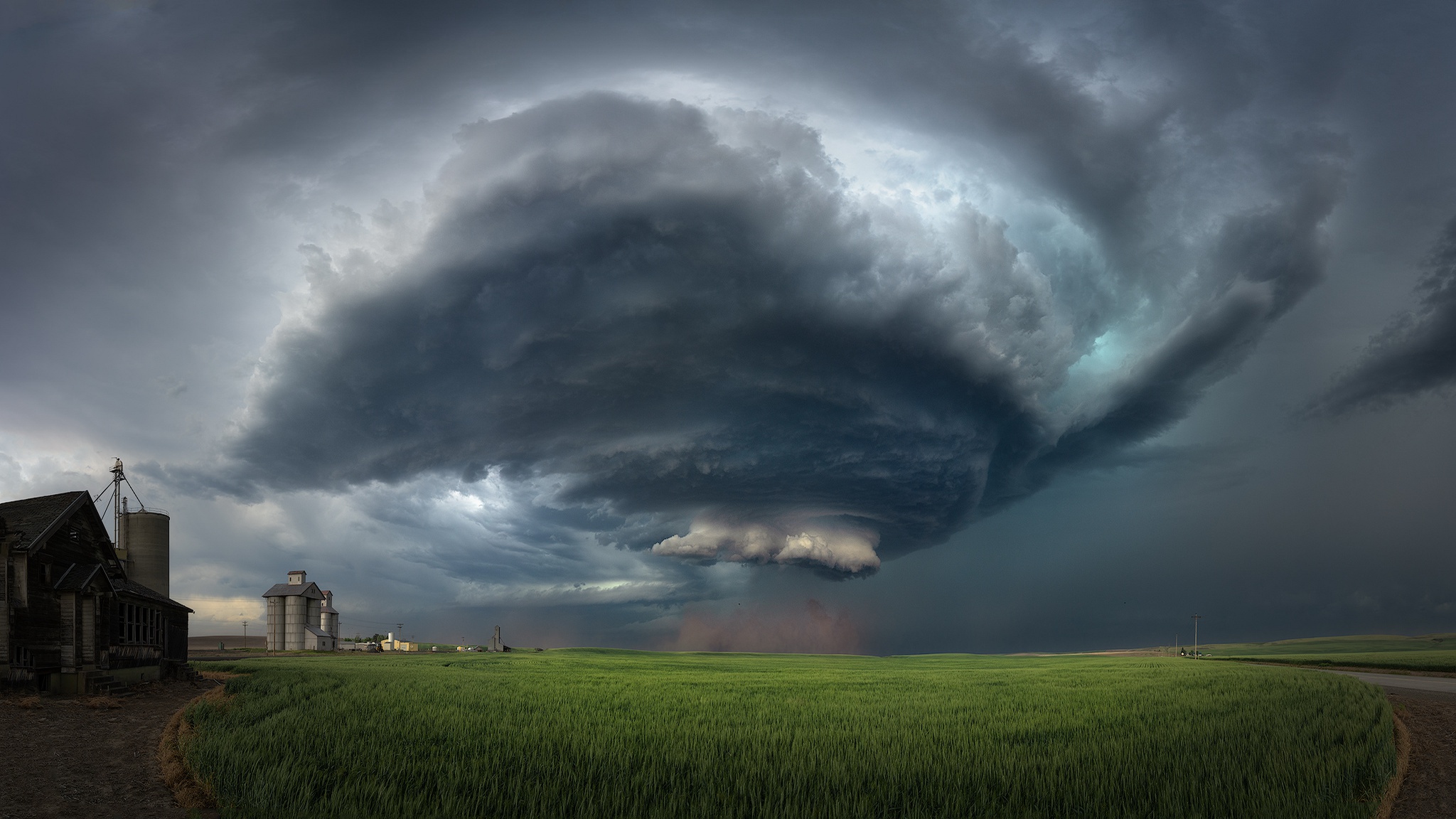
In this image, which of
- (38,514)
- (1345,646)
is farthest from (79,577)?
(1345,646)

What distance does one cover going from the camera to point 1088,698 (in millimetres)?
31047

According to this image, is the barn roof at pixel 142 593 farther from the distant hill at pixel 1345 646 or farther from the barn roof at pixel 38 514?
the distant hill at pixel 1345 646

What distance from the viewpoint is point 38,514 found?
31.0 m

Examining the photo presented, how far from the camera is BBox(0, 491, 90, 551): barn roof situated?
2872 centimetres

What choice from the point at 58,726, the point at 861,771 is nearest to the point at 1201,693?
the point at 861,771

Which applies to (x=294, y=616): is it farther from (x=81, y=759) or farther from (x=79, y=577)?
(x=81, y=759)

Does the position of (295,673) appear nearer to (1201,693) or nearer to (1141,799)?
(1141,799)

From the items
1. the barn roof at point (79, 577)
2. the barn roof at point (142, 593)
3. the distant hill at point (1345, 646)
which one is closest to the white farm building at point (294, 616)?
the barn roof at point (142, 593)

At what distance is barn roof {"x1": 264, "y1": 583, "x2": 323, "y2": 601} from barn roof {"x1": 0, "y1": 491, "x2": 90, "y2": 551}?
75095mm

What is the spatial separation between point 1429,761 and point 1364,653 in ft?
449

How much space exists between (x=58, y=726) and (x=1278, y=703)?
127 ft

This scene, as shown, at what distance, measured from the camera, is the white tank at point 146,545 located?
58750 mm

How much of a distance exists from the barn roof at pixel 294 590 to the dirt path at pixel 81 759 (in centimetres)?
7951

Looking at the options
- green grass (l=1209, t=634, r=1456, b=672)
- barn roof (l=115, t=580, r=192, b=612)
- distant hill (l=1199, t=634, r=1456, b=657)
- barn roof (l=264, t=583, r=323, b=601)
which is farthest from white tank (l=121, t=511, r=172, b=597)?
distant hill (l=1199, t=634, r=1456, b=657)
